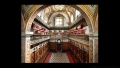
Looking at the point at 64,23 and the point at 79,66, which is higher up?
the point at 64,23

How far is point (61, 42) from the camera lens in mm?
17547

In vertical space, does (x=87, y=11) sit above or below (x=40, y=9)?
below

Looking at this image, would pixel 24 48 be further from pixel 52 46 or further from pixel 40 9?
pixel 52 46

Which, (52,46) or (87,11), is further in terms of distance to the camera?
(52,46)

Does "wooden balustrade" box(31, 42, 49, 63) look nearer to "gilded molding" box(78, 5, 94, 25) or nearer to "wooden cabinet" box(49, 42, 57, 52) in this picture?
"gilded molding" box(78, 5, 94, 25)

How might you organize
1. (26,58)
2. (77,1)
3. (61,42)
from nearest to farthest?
(77,1) → (26,58) → (61,42)

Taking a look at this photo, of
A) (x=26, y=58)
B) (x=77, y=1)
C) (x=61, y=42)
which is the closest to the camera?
(x=77, y=1)

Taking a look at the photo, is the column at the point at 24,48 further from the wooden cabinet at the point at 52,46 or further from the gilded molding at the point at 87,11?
the wooden cabinet at the point at 52,46

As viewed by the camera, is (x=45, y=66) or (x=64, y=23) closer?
(x=45, y=66)

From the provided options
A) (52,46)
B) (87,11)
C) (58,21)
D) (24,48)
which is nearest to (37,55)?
(24,48)
